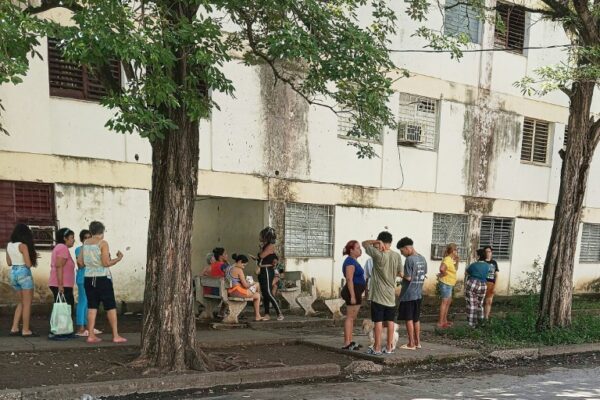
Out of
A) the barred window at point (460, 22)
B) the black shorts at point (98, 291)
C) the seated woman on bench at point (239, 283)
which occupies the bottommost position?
the seated woman on bench at point (239, 283)

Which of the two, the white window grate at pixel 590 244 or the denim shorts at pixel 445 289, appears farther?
the white window grate at pixel 590 244

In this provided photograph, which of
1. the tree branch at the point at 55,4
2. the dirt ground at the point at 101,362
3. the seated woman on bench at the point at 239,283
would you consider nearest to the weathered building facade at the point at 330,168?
the seated woman on bench at the point at 239,283

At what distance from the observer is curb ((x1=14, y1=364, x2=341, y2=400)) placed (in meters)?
5.60

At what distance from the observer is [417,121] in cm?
1416

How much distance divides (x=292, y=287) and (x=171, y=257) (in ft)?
16.7

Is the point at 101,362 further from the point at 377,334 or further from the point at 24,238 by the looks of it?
the point at 377,334

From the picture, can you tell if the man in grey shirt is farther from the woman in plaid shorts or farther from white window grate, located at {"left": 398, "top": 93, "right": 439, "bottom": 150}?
white window grate, located at {"left": 398, "top": 93, "right": 439, "bottom": 150}

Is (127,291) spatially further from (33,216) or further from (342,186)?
(342,186)

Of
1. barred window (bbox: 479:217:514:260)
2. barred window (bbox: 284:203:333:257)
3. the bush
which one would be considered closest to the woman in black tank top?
barred window (bbox: 284:203:333:257)

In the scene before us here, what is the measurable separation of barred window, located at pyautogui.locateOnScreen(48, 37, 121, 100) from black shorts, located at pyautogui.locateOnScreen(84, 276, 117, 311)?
389 centimetres

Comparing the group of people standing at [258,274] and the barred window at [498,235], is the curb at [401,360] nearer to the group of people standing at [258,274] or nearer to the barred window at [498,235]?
the group of people standing at [258,274]

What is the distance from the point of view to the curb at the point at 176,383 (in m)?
5.60

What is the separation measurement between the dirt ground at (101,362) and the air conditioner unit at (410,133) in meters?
6.92

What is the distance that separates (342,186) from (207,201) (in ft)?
10.8
